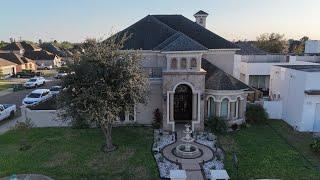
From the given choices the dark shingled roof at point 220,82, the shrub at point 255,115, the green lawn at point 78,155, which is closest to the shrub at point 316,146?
the shrub at point 255,115

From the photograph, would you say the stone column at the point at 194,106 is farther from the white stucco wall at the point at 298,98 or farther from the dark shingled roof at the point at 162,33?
the white stucco wall at the point at 298,98

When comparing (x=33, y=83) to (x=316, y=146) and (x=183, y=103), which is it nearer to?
(x=183, y=103)

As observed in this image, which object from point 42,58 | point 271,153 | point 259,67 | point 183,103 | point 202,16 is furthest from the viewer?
point 42,58

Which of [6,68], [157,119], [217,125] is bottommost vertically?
[217,125]

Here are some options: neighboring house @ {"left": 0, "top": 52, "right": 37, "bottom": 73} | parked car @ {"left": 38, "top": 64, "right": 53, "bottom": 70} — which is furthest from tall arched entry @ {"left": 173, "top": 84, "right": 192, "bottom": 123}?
parked car @ {"left": 38, "top": 64, "right": 53, "bottom": 70}

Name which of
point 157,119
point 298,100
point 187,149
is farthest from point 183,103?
point 298,100

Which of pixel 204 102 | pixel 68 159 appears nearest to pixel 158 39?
pixel 204 102

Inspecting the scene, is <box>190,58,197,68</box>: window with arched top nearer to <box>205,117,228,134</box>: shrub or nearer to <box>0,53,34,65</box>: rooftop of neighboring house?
<box>205,117,228,134</box>: shrub
